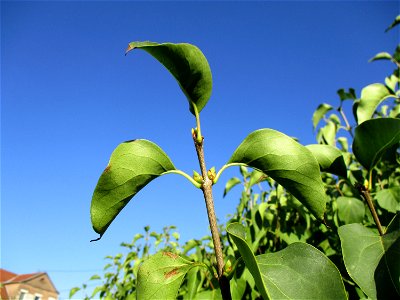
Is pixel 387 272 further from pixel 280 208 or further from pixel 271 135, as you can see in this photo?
pixel 280 208

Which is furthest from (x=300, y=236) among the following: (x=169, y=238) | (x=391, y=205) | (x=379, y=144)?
(x=169, y=238)

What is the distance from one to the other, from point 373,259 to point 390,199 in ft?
3.13

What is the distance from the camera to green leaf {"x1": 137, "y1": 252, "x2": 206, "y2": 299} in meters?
0.93

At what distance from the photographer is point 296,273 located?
2.71 feet

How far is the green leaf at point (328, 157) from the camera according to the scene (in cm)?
138

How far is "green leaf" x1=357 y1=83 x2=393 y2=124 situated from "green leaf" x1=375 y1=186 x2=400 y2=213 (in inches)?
16.1

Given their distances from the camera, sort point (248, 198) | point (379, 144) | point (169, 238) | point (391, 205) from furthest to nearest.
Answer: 1. point (169, 238)
2. point (248, 198)
3. point (391, 205)
4. point (379, 144)

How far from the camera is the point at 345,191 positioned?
2.49m

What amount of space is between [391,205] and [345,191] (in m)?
0.77

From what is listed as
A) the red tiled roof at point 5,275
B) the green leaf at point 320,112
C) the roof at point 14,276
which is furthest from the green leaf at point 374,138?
the roof at point 14,276

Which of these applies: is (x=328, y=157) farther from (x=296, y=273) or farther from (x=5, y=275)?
(x=5, y=275)

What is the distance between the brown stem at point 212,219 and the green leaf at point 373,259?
35cm

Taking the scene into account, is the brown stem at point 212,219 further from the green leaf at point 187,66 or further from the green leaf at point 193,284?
the green leaf at point 193,284

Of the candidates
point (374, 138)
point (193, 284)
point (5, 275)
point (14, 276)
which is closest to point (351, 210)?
point (374, 138)
